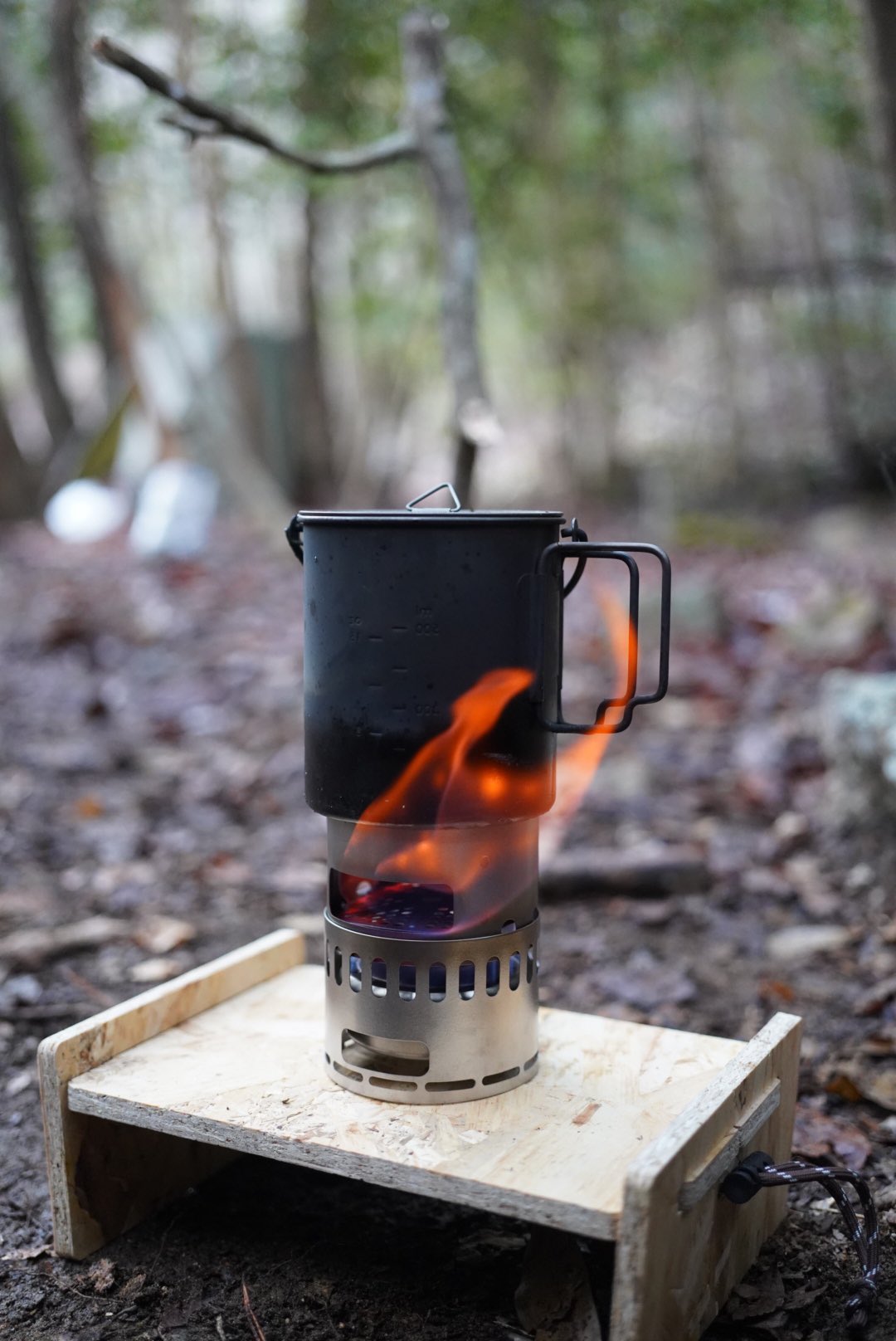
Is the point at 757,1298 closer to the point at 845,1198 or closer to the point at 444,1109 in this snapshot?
the point at 845,1198

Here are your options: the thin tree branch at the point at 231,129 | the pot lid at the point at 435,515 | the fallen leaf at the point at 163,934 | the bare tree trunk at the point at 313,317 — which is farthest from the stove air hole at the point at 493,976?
the bare tree trunk at the point at 313,317

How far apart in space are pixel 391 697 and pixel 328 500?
12012 millimetres

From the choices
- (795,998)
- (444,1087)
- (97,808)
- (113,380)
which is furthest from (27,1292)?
(113,380)

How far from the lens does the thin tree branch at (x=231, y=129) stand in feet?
10.4

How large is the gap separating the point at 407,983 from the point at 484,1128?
0.30 meters

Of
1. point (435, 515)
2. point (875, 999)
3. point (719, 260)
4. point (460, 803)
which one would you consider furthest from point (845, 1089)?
point (719, 260)

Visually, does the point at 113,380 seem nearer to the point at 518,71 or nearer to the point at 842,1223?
the point at 518,71

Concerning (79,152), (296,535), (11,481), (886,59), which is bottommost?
(296,535)

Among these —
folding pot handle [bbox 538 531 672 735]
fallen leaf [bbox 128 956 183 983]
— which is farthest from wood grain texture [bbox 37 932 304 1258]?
folding pot handle [bbox 538 531 672 735]

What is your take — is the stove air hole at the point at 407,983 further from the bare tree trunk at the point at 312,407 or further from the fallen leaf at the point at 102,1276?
the bare tree trunk at the point at 312,407

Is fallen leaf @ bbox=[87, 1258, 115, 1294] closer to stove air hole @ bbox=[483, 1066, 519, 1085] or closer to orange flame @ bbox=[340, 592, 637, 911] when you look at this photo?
stove air hole @ bbox=[483, 1066, 519, 1085]

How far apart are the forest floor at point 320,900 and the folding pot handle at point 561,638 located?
1.02 m

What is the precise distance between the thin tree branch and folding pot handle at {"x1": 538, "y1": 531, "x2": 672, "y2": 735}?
1.93m

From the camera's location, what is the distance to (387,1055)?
2398 millimetres
